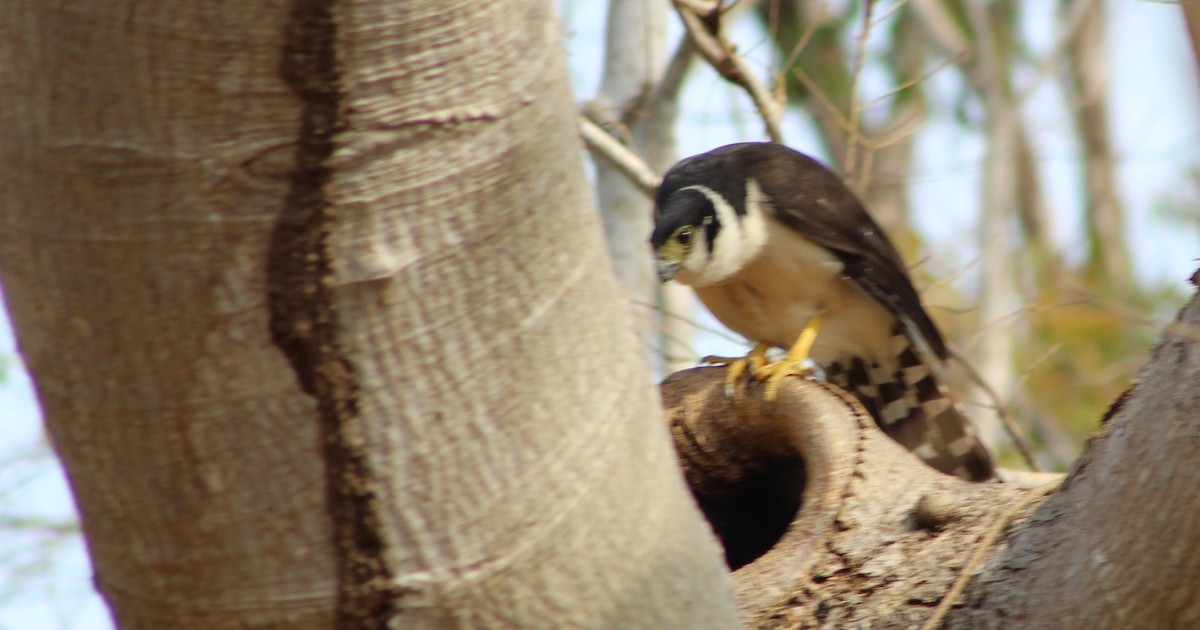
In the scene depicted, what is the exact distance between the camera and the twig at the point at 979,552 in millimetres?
2570

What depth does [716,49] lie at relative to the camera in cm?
470

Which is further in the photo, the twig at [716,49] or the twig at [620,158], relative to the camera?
the twig at [620,158]

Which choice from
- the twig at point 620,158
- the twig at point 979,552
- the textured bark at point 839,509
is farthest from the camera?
the twig at point 620,158

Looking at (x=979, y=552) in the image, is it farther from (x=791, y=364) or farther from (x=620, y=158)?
(x=620, y=158)

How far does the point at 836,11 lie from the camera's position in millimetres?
11844

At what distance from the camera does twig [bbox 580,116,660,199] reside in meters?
5.12

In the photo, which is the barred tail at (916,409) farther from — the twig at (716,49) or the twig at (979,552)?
the twig at (979,552)

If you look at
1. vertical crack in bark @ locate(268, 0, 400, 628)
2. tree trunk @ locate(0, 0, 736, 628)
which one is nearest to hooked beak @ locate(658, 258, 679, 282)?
tree trunk @ locate(0, 0, 736, 628)

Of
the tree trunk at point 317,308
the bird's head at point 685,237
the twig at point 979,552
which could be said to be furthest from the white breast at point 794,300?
the tree trunk at point 317,308

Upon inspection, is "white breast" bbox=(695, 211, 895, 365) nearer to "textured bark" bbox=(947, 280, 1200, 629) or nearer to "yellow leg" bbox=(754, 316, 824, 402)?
"yellow leg" bbox=(754, 316, 824, 402)

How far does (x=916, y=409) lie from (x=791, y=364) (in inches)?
40.8

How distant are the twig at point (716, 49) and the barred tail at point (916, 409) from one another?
3.62ft

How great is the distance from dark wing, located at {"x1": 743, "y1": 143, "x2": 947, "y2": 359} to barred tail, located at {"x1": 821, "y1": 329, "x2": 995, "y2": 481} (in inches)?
7.6

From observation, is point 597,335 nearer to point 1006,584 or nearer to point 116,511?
point 116,511
